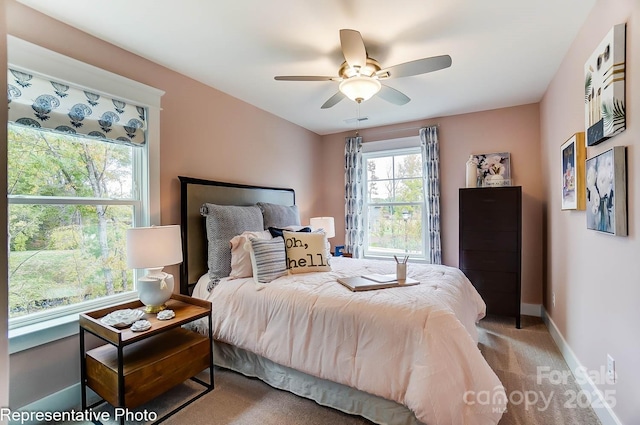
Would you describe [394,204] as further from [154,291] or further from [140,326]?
[140,326]

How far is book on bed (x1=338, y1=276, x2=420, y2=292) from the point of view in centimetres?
210

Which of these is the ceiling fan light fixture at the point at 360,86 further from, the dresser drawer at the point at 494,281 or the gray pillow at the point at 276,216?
the dresser drawer at the point at 494,281

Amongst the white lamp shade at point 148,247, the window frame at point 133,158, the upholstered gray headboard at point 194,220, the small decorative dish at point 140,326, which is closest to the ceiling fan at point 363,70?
the window frame at point 133,158

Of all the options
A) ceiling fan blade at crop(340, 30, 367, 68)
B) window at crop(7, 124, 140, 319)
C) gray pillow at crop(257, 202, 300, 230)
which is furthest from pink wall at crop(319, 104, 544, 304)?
window at crop(7, 124, 140, 319)

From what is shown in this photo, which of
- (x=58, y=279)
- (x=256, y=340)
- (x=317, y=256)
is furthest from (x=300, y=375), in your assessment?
(x=58, y=279)

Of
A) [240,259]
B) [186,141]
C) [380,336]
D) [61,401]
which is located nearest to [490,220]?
[380,336]

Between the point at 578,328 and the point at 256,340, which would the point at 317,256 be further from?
the point at 578,328

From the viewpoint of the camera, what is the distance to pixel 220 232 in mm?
2699

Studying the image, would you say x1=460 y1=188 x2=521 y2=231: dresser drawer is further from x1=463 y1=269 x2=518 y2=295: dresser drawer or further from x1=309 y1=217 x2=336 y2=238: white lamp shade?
x1=309 y1=217 x2=336 y2=238: white lamp shade

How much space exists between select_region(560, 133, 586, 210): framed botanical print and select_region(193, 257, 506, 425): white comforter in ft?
3.40

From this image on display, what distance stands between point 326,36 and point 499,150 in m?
2.82

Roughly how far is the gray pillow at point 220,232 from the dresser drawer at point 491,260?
260 centimetres

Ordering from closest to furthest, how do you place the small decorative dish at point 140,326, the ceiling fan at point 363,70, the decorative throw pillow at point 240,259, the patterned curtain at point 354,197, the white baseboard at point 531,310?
the small decorative dish at point 140,326, the ceiling fan at point 363,70, the decorative throw pillow at point 240,259, the white baseboard at point 531,310, the patterned curtain at point 354,197

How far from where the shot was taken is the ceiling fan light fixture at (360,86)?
86.7 inches
